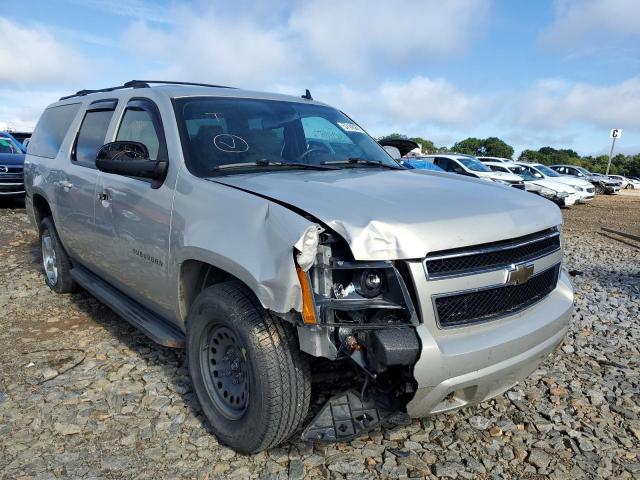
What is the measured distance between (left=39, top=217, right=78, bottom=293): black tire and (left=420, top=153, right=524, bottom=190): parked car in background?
14.6m

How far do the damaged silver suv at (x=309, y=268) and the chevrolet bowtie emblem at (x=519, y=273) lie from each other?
1cm

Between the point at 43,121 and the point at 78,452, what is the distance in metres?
4.11

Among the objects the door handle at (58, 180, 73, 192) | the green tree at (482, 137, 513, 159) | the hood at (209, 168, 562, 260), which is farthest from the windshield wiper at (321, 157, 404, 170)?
the green tree at (482, 137, 513, 159)

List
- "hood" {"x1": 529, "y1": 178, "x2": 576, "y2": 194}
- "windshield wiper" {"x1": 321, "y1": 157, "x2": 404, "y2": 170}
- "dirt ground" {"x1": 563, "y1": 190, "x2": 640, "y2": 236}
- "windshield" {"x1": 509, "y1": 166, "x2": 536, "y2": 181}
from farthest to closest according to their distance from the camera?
"windshield" {"x1": 509, "y1": 166, "x2": 536, "y2": 181}
"hood" {"x1": 529, "y1": 178, "x2": 576, "y2": 194}
"dirt ground" {"x1": 563, "y1": 190, "x2": 640, "y2": 236}
"windshield wiper" {"x1": 321, "y1": 157, "x2": 404, "y2": 170}

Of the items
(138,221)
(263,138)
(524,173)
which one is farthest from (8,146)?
(524,173)

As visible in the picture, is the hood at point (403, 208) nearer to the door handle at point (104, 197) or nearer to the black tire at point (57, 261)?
the door handle at point (104, 197)

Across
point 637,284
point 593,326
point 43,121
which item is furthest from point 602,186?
point 43,121

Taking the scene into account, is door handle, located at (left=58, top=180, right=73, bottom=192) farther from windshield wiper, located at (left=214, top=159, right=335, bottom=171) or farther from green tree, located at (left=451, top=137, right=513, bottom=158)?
green tree, located at (left=451, top=137, right=513, bottom=158)

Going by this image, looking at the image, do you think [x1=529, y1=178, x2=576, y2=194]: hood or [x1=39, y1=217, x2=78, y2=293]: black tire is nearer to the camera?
[x1=39, y1=217, x2=78, y2=293]: black tire

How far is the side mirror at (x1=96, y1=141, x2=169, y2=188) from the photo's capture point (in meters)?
3.04

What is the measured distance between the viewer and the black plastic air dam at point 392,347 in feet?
6.89

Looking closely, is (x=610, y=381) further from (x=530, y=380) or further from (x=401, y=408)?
(x=401, y=408)

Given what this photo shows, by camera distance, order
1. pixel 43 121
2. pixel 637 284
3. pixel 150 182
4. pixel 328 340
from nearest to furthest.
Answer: pixel 328 340
pixel 150 182
pixel 43 121
pixel 637 284

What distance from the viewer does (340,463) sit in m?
2.72
